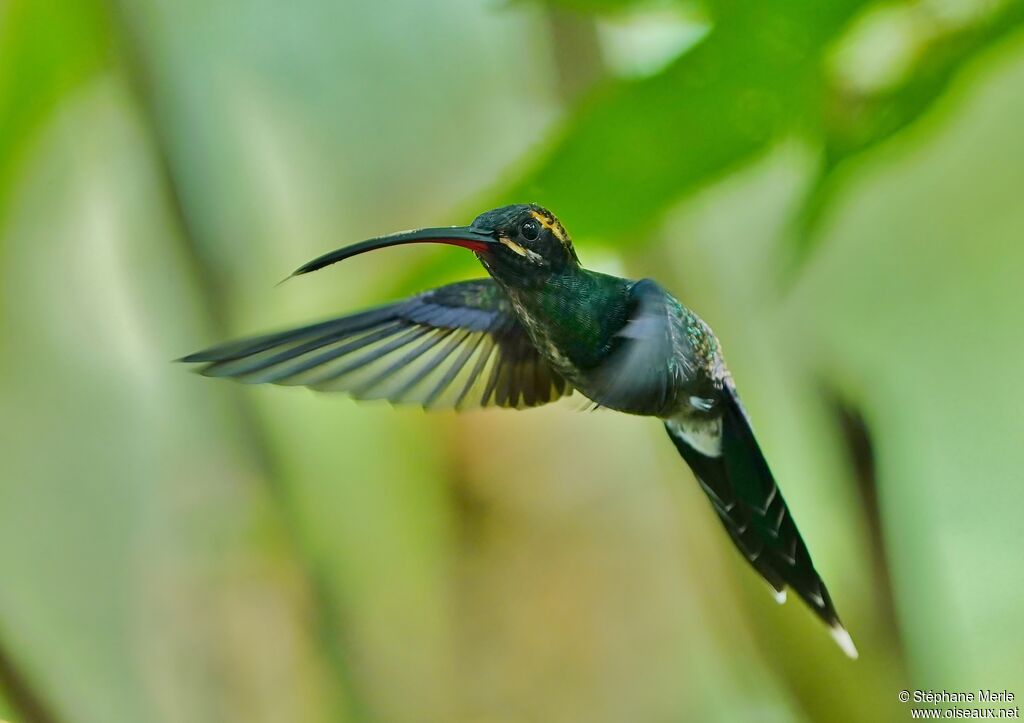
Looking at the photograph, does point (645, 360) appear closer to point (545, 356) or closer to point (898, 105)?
point (545, 356)

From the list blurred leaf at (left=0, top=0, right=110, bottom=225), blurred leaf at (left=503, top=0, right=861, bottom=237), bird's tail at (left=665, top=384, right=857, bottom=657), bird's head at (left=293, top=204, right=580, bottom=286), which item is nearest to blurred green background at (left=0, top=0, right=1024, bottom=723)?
blurred leaf at (left=0, top=0, right=110, bottom=225)

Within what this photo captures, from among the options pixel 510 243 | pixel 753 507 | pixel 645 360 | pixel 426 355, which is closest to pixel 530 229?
pixel 510 243

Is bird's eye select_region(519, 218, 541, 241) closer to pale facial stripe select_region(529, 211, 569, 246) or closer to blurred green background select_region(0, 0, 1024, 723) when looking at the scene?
pale facial stripe select_region(529, 211, 569, 246)

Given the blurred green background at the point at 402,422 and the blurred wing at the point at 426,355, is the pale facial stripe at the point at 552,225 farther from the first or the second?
the blurred green background at the point at 402,422

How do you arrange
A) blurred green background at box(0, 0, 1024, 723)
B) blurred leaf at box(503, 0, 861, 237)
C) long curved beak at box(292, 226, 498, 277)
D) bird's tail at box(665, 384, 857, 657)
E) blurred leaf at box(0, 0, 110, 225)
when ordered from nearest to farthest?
long curved beak at box(292, 226, 498, 277)
blurred leaf at box(503, 0, 861, 237)
bird's tail at box(665, 384, 857, 657)
blurred leaf at box(0, 0, 110, 225)
blurred green background at box(0, 0, 1024, 723)

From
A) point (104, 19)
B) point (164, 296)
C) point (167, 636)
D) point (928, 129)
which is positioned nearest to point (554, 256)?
point (928, 129)

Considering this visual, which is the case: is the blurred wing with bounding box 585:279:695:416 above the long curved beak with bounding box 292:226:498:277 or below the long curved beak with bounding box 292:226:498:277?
below

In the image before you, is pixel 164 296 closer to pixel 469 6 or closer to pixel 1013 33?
pixel 469 6
